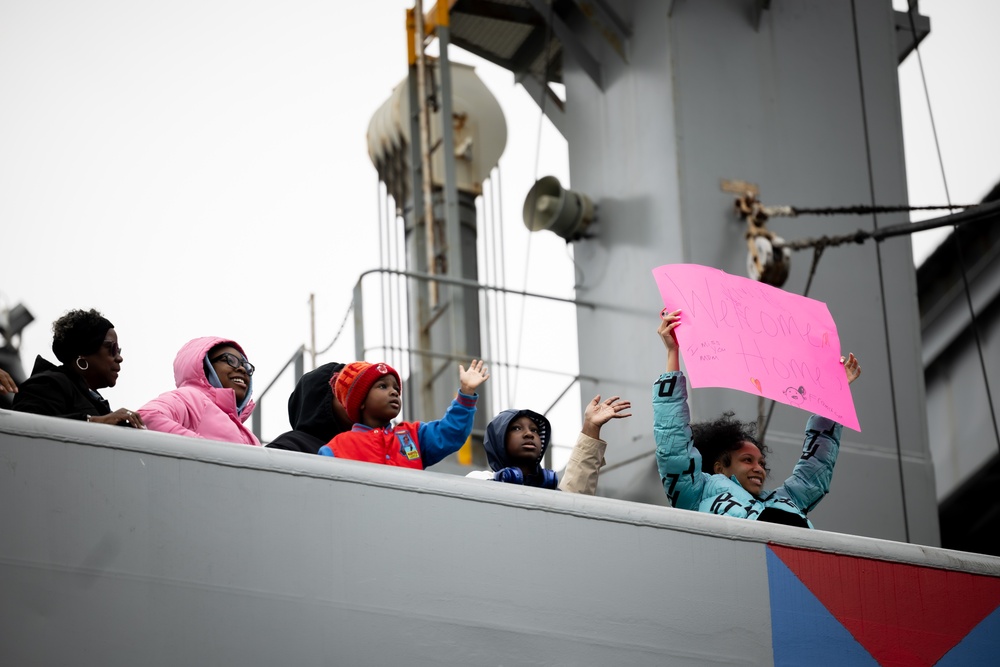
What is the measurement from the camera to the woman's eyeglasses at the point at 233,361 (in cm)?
504

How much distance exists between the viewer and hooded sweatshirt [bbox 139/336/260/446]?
15.0 ft

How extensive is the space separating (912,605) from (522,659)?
146 centimetres

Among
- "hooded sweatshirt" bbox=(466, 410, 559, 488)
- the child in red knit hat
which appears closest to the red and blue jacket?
the child in red knit hat

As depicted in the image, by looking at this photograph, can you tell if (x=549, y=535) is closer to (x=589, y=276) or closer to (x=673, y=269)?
(x=673, y=269)

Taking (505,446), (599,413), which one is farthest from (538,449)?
(599,413)

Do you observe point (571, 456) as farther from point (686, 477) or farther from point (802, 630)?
point (802, 630)

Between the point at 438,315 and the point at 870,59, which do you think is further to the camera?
the point at 438,315

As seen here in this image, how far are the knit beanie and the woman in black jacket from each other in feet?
2.64

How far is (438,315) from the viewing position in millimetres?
10695

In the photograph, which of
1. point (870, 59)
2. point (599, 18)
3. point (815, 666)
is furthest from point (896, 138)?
point (815, 666)

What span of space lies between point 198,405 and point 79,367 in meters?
0.41

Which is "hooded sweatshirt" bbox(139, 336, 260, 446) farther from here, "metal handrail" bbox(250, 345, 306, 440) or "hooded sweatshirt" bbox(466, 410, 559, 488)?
"metal handrail" bbox(250, 345, 306, 440)

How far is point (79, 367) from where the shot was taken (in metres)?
4.64

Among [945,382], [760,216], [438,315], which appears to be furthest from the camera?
[945,382]
